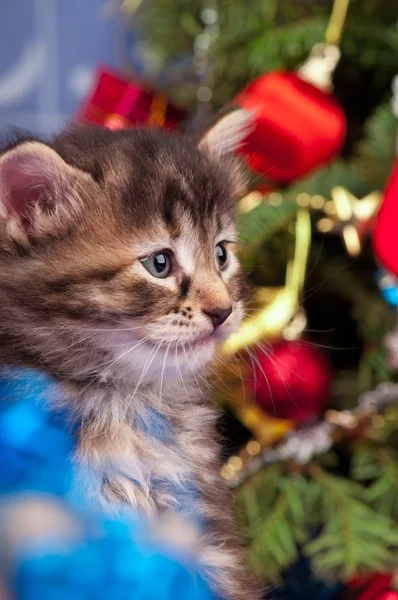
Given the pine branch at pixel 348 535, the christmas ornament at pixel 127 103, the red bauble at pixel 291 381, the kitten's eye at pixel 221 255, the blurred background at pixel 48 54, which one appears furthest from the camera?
the blurred background at pixel 48 54

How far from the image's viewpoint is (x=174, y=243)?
620 mm

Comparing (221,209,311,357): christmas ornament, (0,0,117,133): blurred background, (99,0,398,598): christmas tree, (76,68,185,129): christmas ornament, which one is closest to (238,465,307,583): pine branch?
(99,0,398,598): christmas tree

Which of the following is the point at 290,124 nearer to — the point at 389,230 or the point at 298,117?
the point at 298,117

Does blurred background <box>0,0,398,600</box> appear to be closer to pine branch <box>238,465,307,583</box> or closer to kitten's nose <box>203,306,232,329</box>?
pine branch <box>238,465,307,583</box>

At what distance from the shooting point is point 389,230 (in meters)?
0.80

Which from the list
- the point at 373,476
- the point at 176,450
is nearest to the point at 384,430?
the point at 373,476

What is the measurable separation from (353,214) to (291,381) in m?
0.24

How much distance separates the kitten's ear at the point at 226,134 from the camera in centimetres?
76

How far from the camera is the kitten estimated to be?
0.57m

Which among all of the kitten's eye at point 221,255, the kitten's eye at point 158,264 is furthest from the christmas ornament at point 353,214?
the kitten's eye at point 158,264

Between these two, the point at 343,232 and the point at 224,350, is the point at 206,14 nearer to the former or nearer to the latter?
the point at 343,232

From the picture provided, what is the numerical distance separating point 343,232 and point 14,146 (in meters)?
0.53

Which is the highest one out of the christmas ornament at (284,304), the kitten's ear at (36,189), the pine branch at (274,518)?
the kitten's ear at (36,189)

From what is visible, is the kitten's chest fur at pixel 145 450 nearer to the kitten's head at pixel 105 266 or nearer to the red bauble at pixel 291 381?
the kitten's head at pixel 105 266
